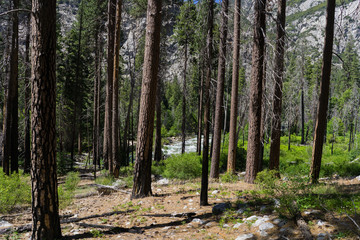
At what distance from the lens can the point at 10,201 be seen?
6684 mm

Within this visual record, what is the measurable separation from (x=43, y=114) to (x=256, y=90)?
584 centimetres

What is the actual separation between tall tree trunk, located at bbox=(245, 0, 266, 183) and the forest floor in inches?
52.9

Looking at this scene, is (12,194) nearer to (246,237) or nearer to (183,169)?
(246,237)

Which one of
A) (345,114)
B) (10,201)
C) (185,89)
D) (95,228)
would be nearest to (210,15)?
(95,228)

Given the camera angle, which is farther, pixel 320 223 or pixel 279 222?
pixel 279 222

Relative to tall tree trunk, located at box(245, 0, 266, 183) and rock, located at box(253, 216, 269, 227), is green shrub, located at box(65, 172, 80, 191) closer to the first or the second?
tall tree trunk, located at box(245, 0, 266, 183)

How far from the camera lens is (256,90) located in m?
7.50

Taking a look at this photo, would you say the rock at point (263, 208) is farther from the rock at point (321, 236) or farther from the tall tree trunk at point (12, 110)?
the tall tree trunk at point (12, 110)

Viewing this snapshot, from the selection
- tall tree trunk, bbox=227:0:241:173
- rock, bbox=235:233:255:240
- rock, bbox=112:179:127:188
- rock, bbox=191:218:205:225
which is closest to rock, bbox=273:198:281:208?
rock, bbox=235:233:255:240

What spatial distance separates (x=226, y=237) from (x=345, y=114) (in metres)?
45.6

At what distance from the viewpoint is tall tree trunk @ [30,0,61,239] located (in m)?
3.85

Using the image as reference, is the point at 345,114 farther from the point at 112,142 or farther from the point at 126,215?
the point at 126,215

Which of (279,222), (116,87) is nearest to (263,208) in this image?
(279,222)

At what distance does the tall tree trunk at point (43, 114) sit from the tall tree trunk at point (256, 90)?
5492mm
